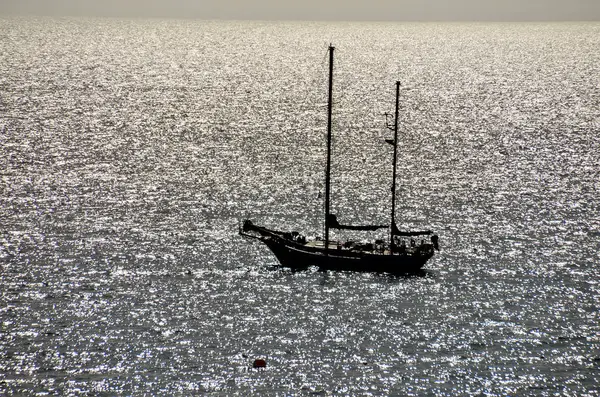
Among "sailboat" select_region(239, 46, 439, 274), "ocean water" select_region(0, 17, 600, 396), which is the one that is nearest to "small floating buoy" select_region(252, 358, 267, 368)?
"ocean water" select_region(0, 17, 600, 396)

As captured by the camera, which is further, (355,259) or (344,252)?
(344,252)

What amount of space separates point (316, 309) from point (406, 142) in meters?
89.1

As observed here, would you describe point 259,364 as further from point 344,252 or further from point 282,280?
point 344,252

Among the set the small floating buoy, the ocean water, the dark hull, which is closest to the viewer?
the ocean water

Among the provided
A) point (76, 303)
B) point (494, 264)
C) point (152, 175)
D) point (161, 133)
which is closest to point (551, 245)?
point (494, 264)

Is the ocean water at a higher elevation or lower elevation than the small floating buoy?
higher

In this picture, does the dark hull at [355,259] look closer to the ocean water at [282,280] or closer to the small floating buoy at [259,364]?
the ocean water at [282,280]

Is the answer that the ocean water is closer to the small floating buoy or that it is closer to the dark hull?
the small floating buoy

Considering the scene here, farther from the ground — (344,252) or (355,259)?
(344,252)

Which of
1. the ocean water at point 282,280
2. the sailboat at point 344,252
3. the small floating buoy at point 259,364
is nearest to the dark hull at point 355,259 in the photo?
the sailboat at point 344,252

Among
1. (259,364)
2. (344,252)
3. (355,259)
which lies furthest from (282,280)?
(259,364)

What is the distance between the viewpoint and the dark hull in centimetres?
9362

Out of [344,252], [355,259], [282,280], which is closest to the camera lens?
[282,280]

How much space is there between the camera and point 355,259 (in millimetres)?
93750
